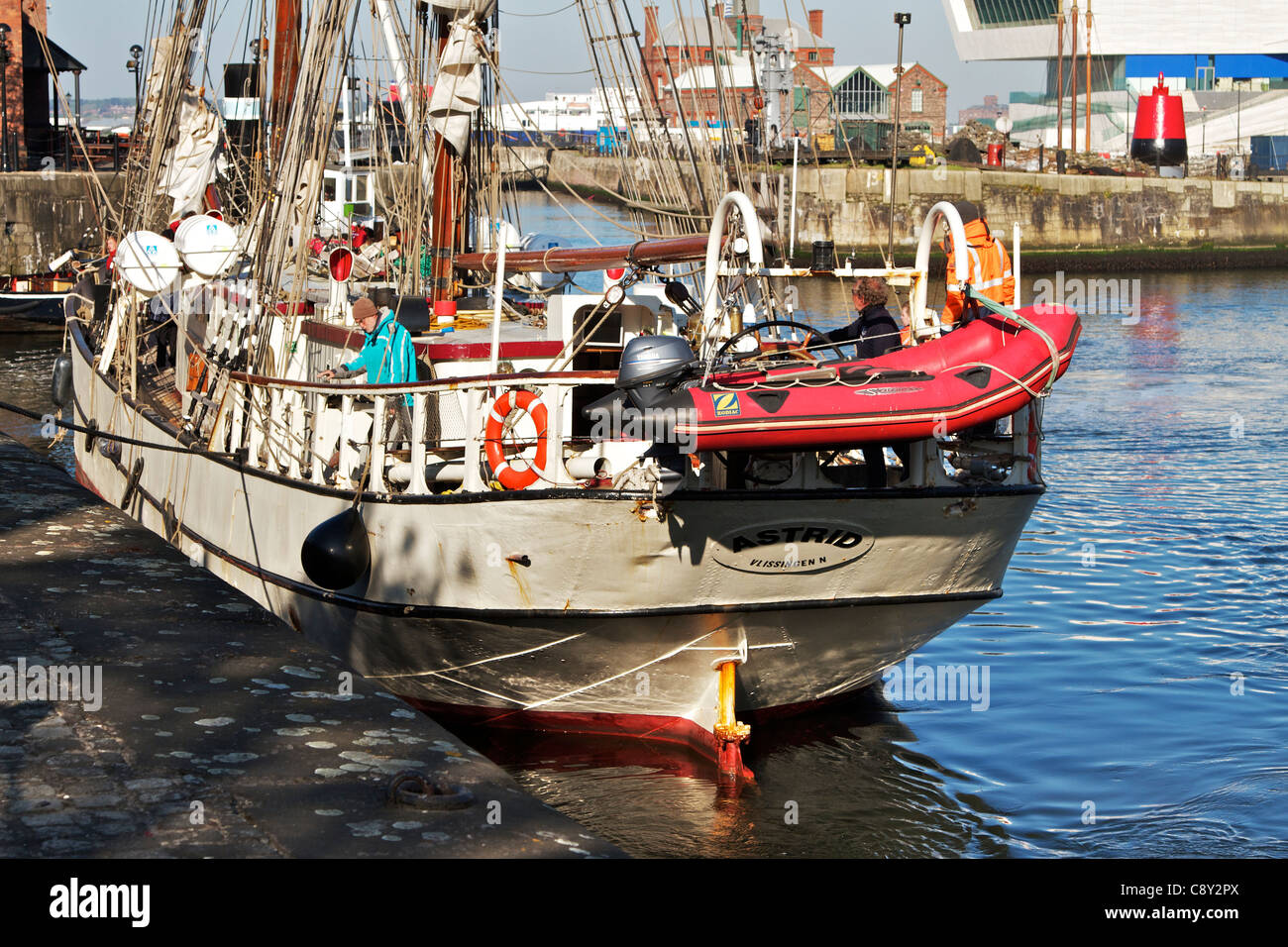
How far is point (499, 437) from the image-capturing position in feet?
29.5

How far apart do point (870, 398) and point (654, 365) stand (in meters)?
1.14

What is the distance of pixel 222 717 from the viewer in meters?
6.18

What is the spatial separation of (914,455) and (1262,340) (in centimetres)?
2789

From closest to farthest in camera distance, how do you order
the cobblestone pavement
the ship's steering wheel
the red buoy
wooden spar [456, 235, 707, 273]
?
the cobblestone pavement
the ship's steering wheel
wooden spar [456, 235, 707, 273]
the red buoy

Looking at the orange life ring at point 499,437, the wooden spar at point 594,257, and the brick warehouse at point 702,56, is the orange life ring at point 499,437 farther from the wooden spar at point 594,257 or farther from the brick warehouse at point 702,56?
the brick warehouse at point 702,56

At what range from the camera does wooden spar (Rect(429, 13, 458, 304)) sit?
45.5 ft

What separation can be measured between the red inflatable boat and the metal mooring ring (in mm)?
2640

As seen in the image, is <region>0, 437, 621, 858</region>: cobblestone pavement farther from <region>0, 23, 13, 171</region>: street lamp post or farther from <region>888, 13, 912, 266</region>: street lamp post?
<region>0, 23, 13, 171</region>: street lamp post

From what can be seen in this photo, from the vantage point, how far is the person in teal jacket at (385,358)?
9898 millimetres

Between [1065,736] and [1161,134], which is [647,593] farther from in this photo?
[1161,134]

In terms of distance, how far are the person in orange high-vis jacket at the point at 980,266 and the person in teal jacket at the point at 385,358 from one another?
11.7ft

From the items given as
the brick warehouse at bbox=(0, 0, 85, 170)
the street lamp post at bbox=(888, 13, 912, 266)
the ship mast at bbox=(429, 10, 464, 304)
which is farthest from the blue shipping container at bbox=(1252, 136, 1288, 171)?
the ship mast at bbox=(429, 10, 464, 304)

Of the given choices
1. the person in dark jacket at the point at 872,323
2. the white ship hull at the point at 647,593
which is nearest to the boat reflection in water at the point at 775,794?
the white ship hull at the point at 647,593
